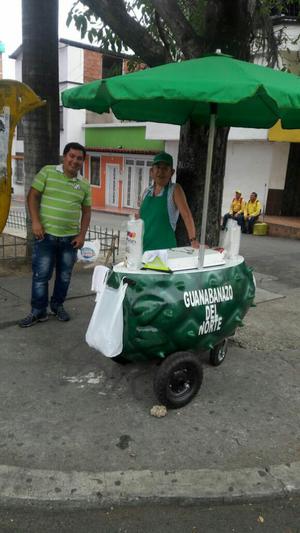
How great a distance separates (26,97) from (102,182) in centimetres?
1894

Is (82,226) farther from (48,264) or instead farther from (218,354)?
(218,354)

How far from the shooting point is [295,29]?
14102mm

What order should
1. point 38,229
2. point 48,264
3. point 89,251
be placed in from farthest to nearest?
1. point 89,251
2. point 48,264
3. point 38,229

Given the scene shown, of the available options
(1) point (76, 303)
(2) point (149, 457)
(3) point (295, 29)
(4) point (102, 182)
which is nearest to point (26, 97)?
(1) point (76, 303)

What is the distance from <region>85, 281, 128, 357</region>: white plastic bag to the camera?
10.2 ft

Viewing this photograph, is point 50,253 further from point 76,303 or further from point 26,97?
point 26,97

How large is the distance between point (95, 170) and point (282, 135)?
13.1 m

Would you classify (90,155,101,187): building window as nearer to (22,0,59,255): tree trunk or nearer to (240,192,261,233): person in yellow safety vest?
(240,192,261,233): person in yellow safety vest

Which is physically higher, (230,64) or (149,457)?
(230,64)

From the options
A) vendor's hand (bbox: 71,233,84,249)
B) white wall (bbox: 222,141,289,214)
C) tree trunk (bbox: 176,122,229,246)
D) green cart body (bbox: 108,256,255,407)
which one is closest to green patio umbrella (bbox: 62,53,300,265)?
green cart body (bbox: 108,256,255,407)

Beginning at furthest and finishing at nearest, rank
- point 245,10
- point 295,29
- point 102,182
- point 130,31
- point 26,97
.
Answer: point 102,182, point 295,29, point 26,97, point 130,31, point 245,10

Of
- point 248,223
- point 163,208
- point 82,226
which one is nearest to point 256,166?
point 248,223

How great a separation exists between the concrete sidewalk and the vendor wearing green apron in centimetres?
113

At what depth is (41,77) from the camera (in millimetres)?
6512
